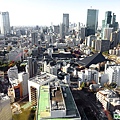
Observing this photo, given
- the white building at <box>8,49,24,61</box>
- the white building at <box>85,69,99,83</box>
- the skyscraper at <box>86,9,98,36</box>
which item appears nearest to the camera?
the white building at <box>85,69,99,83</box>

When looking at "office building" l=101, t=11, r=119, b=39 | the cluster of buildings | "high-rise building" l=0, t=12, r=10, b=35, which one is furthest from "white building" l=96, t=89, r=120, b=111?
"high-rise building" l=0, t=12, r=10, b=35

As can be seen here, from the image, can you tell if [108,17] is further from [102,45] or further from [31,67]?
[31,67]

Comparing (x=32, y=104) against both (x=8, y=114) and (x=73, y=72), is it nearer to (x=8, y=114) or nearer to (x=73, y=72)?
(x=8, y=114)

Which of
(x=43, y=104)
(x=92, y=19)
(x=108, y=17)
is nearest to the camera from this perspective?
(x=43, y=104)

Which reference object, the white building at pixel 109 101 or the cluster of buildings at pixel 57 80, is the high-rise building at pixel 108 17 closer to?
the cluster of buildings at pixel 57 80

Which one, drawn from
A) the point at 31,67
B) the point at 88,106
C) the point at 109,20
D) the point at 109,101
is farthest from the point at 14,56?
the point at 109,20

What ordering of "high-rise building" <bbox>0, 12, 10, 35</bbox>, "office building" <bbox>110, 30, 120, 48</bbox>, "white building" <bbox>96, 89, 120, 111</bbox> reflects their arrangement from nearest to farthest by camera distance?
"white building" <bbox>96, 89, 120, 111</bbox> → "office building" <bbox>110, 30, 120, 48</bbox> → "high-rise building" <bbox>0, 12, 10, 35</bbox>

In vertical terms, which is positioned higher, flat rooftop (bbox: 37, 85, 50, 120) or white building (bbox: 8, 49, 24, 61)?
white building (bbox: 8, 49, 24, 61)

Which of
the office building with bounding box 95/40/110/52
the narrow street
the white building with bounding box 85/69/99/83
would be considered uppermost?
the office building with bounding box 95/40/110/52

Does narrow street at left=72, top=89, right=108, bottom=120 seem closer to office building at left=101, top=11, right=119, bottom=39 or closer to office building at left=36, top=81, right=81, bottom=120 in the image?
office building at left=36, top=81, right=81, bottom=120
